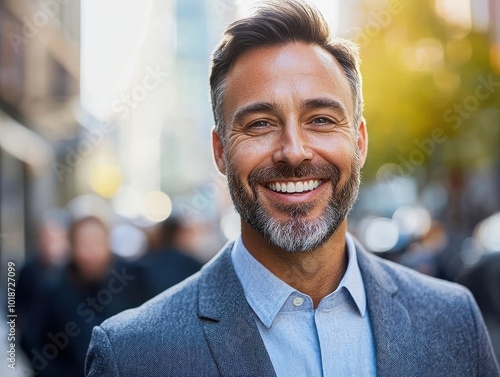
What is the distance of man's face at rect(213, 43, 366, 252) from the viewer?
8.14 ft

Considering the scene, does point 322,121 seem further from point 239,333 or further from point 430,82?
point 430,82

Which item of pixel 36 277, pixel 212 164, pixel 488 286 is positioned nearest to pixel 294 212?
pixel 36 277

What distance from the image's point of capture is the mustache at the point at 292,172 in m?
2.46

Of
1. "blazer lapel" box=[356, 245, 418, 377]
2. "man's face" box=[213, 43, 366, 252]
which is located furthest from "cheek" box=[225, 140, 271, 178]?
"blazer lapel" box=[356, 245, 418, 377]

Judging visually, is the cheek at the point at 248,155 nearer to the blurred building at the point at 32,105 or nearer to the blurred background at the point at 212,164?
the blurred background at the point at 212,164

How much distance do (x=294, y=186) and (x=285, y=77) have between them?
1.20ft

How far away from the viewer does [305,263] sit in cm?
260

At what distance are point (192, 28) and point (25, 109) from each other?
95.5 metres

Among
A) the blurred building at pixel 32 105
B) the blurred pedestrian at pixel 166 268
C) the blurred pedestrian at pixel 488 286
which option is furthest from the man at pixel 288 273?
the blurred building at pixel 32 105

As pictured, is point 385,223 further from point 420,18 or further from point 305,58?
point 305,58

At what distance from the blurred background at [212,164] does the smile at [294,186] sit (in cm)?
74

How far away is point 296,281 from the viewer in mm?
2617

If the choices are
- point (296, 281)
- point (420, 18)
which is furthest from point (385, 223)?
point (296, 281)

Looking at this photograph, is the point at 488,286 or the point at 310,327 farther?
the point at 488,286
